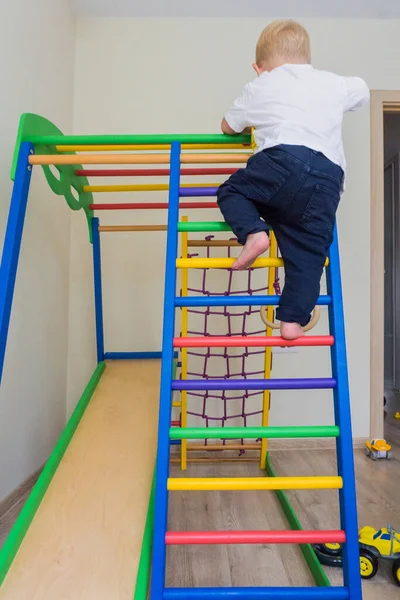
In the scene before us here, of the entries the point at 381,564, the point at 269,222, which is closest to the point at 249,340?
the point at 269,222

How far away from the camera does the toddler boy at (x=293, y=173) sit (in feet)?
4.15

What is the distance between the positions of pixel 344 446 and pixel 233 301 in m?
0.48

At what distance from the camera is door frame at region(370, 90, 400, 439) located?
113 inches

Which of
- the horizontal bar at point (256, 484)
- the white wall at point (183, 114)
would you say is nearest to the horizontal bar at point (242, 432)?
the horizontal bar at point (256, 484)

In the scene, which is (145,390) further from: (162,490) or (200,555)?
(162,490)

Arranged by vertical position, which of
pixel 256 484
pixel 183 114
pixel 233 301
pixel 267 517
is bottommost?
pixel 267 517

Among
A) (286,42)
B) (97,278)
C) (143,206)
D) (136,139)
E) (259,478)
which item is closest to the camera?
(259,478)

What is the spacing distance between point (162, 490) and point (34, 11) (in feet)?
7.41

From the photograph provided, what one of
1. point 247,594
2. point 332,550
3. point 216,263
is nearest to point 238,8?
point 216,263

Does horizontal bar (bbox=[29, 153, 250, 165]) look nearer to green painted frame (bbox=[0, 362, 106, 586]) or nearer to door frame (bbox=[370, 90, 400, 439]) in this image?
green painted frame (bbox=[0, 362, 106, 586])

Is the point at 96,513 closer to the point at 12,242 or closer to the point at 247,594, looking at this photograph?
the point at 247,594

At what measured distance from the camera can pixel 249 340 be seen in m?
1.23

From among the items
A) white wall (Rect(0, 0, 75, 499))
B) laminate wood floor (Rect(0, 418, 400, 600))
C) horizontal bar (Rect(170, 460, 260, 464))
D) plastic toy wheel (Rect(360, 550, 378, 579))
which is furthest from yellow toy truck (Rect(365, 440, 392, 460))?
white wall (Rect(0, 0, 75, 499))

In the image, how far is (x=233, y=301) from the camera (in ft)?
4.20
